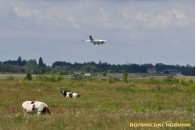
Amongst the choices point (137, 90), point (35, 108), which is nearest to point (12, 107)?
point (35, 108)

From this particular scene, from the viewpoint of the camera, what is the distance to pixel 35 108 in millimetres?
28875

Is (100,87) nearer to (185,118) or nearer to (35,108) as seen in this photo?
(35,108)

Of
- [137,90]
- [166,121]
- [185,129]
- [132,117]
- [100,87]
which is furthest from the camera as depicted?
[100,87]

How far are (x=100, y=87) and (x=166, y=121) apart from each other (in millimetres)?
44282

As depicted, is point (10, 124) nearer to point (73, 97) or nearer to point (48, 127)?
point (48, 127)

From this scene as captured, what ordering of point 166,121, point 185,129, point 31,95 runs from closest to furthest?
point 185,129 → point 166,121 → point 31,95

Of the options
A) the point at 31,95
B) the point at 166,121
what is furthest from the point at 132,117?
the point at 31,95

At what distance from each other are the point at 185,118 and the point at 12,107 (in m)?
15.4

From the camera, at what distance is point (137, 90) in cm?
6119

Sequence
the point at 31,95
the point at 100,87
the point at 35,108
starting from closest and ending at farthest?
the point at 35,108 < the point at 31,95 < the point at 100,87

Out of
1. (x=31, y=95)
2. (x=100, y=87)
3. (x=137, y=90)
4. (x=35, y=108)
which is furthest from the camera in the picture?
(x=100, y=87)

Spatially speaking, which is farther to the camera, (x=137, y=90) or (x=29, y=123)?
(x=137, y=90)

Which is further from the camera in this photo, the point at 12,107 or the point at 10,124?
the point at 12,107

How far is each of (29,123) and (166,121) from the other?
5275 mm
